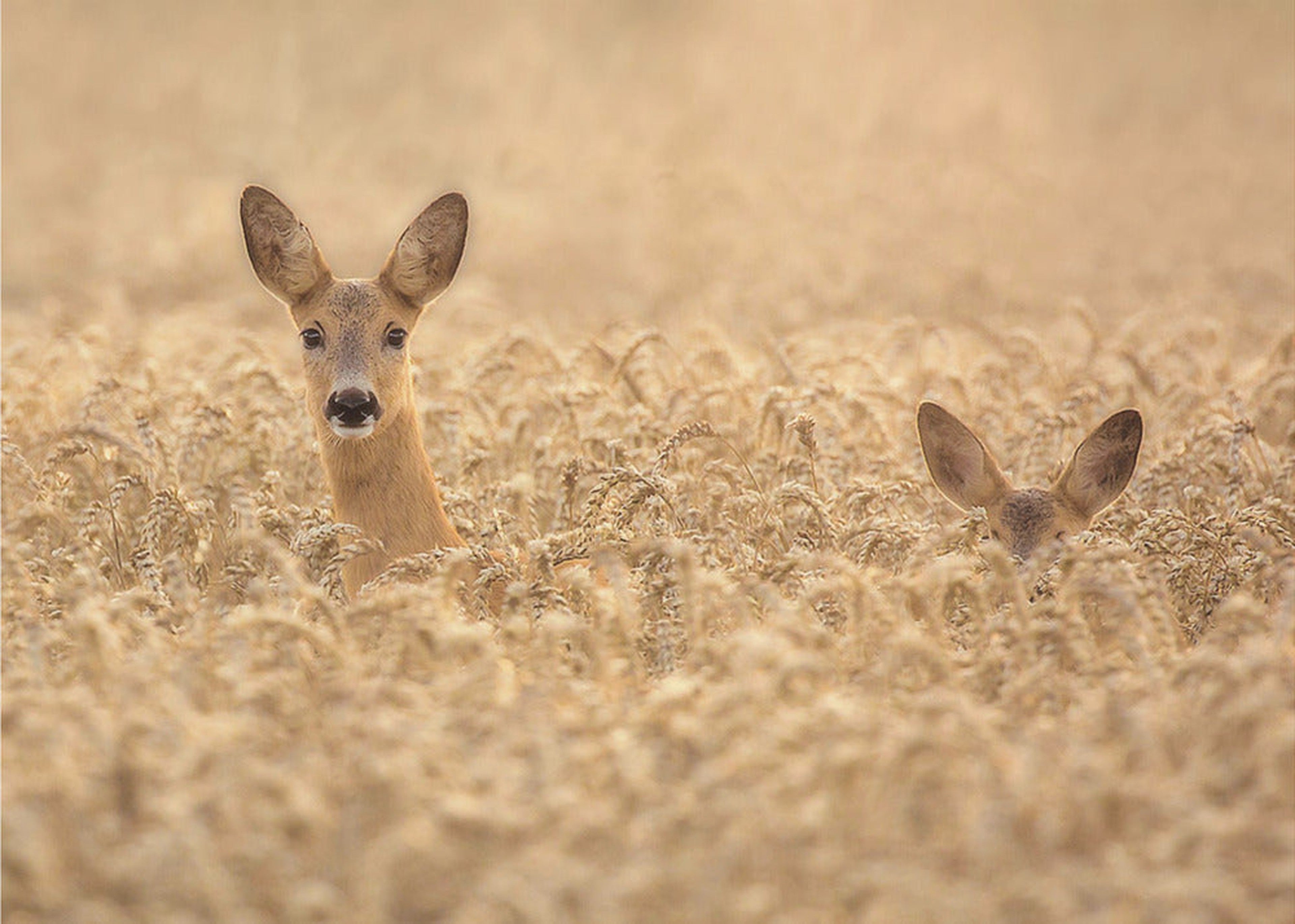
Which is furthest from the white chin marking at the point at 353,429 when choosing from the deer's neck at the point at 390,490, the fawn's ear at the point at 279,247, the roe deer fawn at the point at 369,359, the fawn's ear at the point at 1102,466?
the fawn's ear at the point at 1102,466

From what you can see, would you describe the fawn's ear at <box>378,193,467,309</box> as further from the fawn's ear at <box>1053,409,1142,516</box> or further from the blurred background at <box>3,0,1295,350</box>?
the blurred background at <box>3,0,1295,350</box>

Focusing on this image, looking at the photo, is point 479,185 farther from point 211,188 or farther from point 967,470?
point 967,470

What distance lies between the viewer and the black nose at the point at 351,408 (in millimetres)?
5746

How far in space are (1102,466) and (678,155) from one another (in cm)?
1436

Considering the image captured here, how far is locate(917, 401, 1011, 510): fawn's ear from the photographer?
624 cm

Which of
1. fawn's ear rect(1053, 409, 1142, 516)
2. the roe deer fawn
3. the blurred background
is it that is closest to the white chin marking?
the roe deer fawn

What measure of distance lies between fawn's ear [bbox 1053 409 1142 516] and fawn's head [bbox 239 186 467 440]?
2.25m

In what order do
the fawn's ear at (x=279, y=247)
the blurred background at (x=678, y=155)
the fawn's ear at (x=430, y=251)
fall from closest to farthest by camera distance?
the fawn's ear at (x=279, y=247) → the fawn's ear at (x=430, y=251) → the blurred background at (x=678, y=155)

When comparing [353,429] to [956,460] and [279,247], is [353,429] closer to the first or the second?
[279,247]

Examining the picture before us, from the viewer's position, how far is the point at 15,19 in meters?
25.8

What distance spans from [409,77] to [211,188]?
7582mm

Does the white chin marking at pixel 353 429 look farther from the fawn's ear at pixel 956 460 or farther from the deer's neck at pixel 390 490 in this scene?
the fawn's ear at pixel 956 460

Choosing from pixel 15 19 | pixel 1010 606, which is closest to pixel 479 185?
pixel 15 19

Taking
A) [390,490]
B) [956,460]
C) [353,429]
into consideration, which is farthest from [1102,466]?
[353,429]
